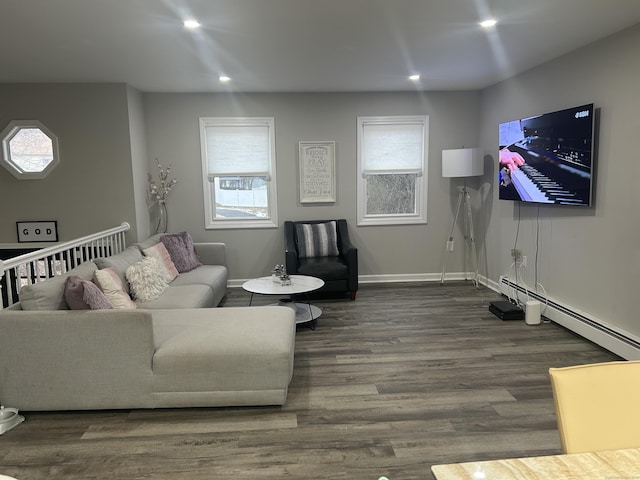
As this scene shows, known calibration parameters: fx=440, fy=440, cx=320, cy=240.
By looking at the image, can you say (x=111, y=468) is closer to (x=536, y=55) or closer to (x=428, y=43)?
(x=428, y=43)

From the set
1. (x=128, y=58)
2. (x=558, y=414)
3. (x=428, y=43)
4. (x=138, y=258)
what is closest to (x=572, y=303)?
(x=428, y=43)

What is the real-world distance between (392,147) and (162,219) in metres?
3.19

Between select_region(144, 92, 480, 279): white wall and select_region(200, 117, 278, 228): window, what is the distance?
0.10m

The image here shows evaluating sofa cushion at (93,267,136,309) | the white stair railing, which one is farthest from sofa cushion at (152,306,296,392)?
the white stair railing

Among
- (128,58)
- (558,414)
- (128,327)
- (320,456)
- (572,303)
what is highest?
(128,58)

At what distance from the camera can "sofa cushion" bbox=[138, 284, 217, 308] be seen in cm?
371

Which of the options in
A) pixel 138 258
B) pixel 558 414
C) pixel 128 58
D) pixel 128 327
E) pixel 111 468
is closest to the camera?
pixel 558 414

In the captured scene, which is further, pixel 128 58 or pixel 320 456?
pixel 128 58

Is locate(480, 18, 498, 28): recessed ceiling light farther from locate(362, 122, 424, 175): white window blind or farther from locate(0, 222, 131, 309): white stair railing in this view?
locate(0, 222, 131, 309): white stair railing

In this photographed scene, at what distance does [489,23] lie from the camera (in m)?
3.18

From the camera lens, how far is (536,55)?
408 centimetres

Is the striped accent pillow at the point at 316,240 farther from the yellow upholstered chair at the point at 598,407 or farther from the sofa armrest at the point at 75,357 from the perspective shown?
the yellow upholstered chair at the point at 598,407

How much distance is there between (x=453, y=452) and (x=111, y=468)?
69.4 inches

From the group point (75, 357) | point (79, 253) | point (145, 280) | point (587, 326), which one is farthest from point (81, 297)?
point (587, 326)
